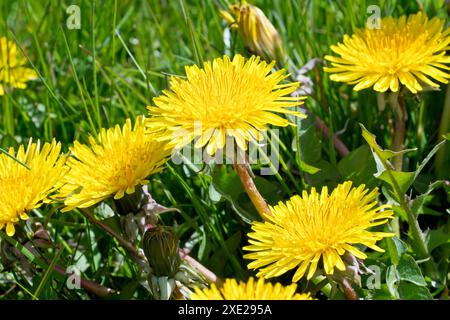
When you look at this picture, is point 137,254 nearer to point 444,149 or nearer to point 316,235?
point 316,235

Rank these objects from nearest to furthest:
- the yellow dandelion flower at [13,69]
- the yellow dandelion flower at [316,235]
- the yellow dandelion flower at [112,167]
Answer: the yellow dandelion flower at [316,235]
the yellow dandelion flower at [112,167]
the yellow dandelion flower at [13,69]

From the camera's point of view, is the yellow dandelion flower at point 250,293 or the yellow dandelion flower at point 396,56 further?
the yellow dandelion flower at point 396,56

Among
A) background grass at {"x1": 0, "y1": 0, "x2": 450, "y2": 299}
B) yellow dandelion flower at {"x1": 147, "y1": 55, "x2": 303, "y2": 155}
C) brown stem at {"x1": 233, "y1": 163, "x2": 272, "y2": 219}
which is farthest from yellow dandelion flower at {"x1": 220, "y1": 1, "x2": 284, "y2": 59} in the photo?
brown stem at {"x1": 233, "y1": 163, "x2": 272, "y2": 219}

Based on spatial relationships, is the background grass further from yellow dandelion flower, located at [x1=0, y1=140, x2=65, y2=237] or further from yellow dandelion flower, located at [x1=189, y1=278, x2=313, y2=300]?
yellow dandelion flower, located at [x1=189, y1=278, x2=313, y2=300]

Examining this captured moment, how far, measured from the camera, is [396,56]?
1.25 meters

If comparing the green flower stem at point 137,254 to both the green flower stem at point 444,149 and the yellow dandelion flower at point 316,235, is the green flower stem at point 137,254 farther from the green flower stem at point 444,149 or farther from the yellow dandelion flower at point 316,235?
the green flower stem at point 444,149

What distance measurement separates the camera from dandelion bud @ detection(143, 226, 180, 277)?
3.47 ft

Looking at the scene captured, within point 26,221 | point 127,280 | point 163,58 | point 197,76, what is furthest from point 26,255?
point 163,58

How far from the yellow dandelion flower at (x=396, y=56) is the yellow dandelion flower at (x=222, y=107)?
0.19 m

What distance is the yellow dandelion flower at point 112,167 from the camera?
1.11 metres

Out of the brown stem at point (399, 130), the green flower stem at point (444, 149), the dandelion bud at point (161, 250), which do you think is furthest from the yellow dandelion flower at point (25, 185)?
the green flower stem at point (444, 149)

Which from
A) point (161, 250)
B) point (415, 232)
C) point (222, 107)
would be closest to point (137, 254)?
point (161, 250)

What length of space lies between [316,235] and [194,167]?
383mm
